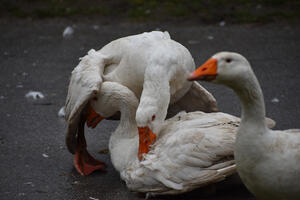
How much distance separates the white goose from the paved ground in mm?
235

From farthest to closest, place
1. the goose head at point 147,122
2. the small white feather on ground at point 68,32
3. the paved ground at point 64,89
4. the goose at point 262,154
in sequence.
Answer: the small white feather on ground at point 68,32 → the paved ground at point 64,89 → the goose head at point 147,122 → the goose at point 262,154

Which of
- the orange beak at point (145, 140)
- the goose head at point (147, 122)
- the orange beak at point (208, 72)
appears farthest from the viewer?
the orange beak at point (145, 140)

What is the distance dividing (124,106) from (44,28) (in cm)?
602

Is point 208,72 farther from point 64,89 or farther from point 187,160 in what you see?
point 64,89

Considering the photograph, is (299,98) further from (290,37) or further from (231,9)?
(231,9)

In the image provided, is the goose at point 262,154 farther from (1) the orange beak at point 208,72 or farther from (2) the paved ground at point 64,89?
(2) the paved ground at point 64,89

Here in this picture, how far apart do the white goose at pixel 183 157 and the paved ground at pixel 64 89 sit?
235mm

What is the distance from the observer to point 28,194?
4.57 metres

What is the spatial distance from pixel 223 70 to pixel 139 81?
1.96 metres

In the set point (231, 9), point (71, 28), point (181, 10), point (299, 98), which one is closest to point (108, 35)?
point (71, 28)

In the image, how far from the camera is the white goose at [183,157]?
4184mm

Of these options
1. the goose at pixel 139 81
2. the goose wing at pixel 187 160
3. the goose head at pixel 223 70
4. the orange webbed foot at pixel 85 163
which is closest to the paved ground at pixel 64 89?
the orange webbed foot at pixel 85 163

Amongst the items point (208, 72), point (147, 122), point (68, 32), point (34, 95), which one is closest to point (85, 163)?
point (147, 122)

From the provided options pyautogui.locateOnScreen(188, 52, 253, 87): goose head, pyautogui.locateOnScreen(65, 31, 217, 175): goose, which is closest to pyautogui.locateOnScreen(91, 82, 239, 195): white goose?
pyautogui.locateOnScreen(65, 31, 217, 175): goose
